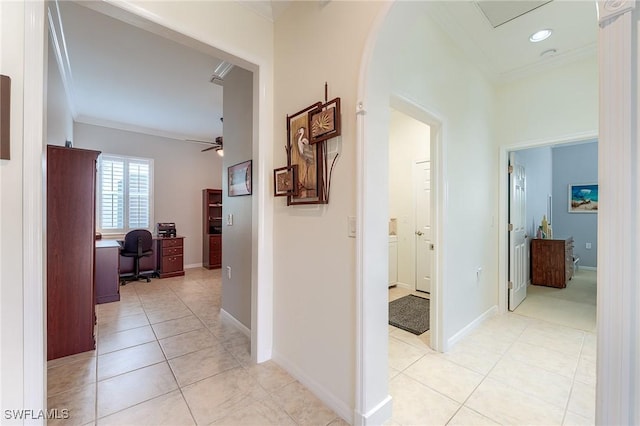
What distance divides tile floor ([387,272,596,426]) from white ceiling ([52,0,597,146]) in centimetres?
240

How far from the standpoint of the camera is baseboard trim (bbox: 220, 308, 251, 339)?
8.68 feet

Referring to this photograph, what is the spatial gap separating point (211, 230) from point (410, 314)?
478 cm

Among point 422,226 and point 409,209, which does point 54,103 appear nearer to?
point 409,209

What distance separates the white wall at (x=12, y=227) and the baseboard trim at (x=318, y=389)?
1.42 m

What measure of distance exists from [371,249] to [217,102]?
395 centimetres

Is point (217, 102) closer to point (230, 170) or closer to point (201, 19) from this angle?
point (230, 170)

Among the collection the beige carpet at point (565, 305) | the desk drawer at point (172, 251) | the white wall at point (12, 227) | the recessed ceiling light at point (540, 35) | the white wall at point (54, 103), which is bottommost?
the beige carpet at point (565, 305)

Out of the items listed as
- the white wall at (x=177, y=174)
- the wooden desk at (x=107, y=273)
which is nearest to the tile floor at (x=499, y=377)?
the wooden desk at (x=107, y=273)

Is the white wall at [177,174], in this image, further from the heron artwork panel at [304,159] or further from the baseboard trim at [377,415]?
the baseboard trim at [377,415]

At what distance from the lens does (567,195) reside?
625 cm

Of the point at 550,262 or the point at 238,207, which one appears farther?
the point at 550,262

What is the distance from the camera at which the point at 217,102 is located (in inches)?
167

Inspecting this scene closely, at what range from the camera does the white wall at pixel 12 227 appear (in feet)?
3.66

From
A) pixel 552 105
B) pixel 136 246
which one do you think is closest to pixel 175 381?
pixel 136 246
